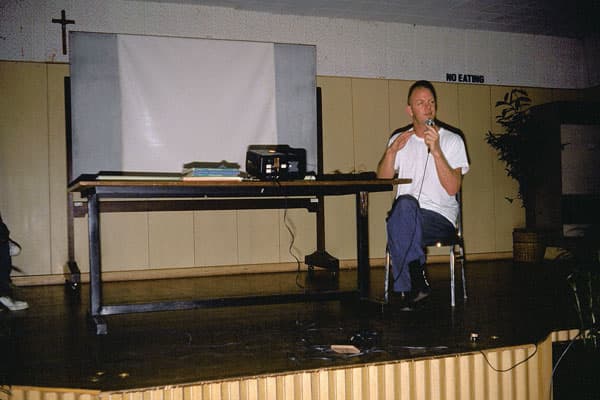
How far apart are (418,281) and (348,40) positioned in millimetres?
3205

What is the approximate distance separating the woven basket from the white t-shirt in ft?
8.39

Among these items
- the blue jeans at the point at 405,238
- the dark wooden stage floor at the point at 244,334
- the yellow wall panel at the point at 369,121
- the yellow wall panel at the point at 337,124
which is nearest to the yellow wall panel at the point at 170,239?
the dark wooden stage floor at the point at 244,334

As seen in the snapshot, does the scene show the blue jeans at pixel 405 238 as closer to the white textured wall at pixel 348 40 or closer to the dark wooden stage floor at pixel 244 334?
the dark wooden stage floor at pixel 244 334

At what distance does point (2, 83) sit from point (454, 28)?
14.6 feet

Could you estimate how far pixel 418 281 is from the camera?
2367mm

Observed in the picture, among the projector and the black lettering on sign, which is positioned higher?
the black lettering on sign

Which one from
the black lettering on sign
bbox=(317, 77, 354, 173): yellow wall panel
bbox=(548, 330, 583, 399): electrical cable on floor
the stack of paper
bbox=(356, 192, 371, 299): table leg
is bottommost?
bbox=(548, 330, 583, 399): electrical cable on floor

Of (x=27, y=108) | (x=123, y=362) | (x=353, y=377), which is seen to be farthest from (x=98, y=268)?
(x=27, y=108)

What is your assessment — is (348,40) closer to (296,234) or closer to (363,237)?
(296,234)

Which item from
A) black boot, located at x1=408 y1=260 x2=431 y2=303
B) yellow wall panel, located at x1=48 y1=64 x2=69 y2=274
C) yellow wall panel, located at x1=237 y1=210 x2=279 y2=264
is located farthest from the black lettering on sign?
yellow wall panel, located at x1=48 y1=64 x2=69 y2=274

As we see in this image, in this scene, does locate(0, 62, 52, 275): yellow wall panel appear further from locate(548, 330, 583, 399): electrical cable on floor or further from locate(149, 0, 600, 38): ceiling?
locate(548, 330, 583, 399): electrical cable on floor

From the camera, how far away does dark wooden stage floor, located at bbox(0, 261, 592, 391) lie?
1565 mm

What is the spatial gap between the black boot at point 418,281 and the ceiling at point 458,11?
2963 mm

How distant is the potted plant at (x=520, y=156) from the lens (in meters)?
4.85
